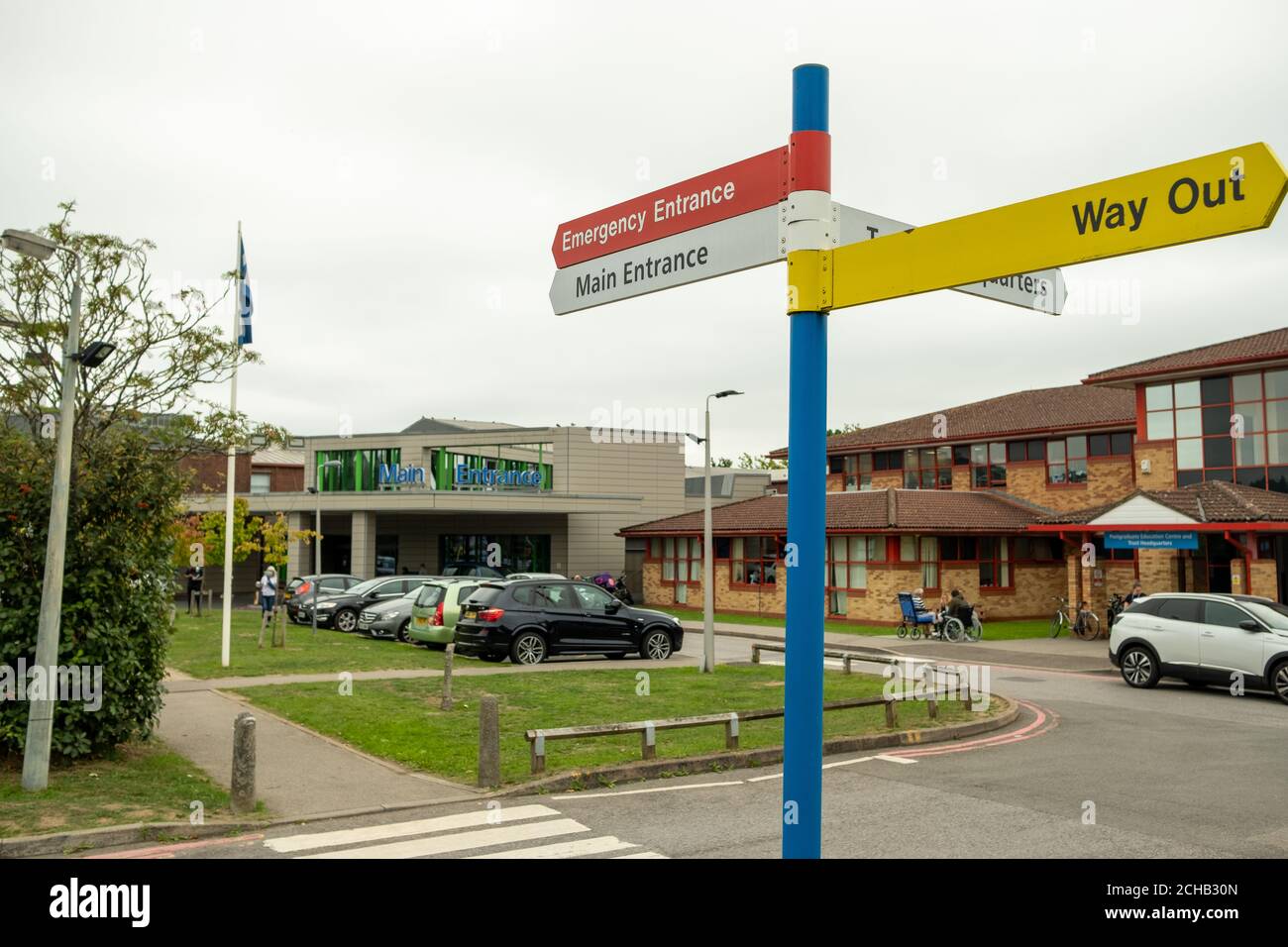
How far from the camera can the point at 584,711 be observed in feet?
46.3

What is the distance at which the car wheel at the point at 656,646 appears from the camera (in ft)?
73.8

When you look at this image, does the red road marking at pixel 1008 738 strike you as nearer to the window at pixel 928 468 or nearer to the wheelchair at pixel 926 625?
the wheelchair at pixel 926 625

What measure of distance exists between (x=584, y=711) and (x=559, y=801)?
459cm

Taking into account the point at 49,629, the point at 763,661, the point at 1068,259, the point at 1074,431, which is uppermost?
the point at 1074,431

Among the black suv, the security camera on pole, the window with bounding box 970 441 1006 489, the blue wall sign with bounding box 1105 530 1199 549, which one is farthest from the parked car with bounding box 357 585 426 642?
the window with bounding box 970 441 1006 489

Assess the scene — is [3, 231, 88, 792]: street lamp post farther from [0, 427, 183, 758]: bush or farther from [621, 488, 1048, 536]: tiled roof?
[621, 488, 1048, 536]: tiled roof

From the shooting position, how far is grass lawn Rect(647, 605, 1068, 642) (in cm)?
3177

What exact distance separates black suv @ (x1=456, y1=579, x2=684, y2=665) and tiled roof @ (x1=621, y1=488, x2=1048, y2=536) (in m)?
14.2

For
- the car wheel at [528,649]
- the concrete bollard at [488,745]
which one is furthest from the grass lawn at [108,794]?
the car wheel at [528,649]

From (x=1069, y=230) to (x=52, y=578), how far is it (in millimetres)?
9198

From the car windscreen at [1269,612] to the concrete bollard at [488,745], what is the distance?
44.3 ft

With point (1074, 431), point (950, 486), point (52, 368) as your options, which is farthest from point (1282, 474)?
point (52, 368)
